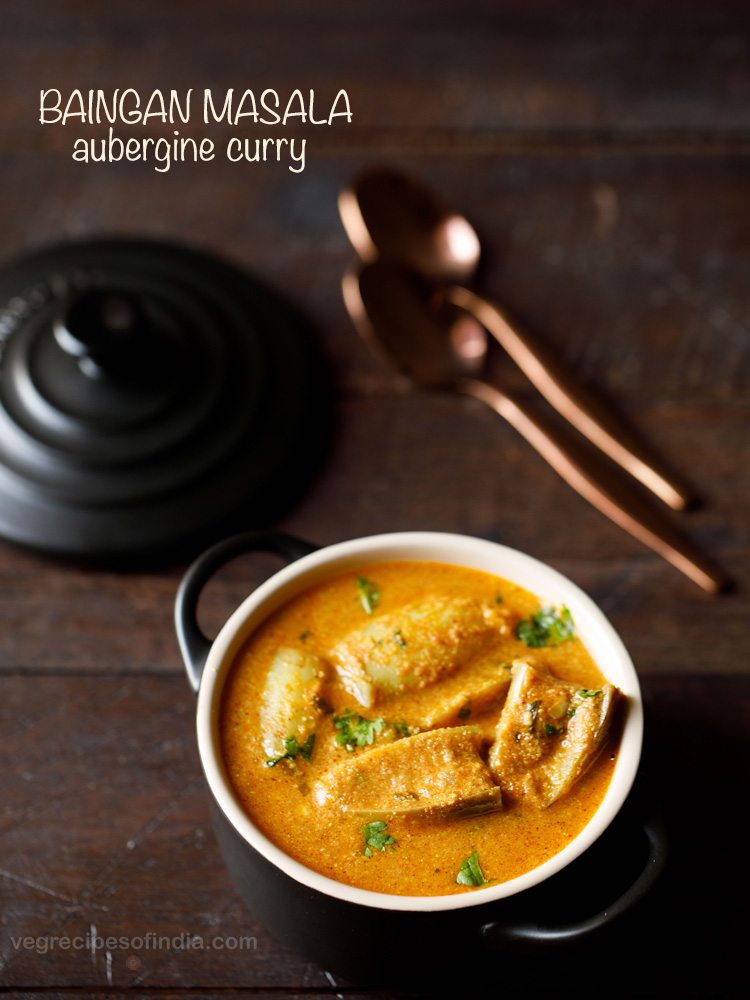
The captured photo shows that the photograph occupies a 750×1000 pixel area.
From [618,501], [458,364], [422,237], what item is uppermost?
[422,237]

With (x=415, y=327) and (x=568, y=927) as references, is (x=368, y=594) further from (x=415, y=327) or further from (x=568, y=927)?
(x=415, y=327)

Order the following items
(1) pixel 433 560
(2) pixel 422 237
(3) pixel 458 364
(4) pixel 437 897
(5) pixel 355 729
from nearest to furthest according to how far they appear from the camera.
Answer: (4) pixel 437 897
(5) pixel 355 729
(1) pixel 433 560
(3) pixel 458 364
(2) pixel 422 237

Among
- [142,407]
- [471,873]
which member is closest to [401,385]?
[142,407]

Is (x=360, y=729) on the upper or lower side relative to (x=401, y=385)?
lower

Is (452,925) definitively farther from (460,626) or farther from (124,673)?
(124,673)

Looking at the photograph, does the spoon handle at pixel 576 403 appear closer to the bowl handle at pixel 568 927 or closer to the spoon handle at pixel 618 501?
the spoon handle at pixel 618 501

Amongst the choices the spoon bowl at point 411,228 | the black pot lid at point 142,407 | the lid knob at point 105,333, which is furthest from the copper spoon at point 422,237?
the lid knob at point 105,333
